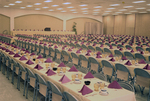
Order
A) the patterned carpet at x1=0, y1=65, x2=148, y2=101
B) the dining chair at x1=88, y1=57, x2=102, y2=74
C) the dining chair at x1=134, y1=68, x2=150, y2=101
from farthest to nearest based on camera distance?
the dining chair at x1=88, y1=57, x2=102, y2=74, the patterned carpet at x1=0, y1=65, x2=148, y2=101, the dining chair at x1=134, y1=68, x2=150, y2=101

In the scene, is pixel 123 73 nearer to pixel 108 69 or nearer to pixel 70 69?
pixel 108 69

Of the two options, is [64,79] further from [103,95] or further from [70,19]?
[70,19]

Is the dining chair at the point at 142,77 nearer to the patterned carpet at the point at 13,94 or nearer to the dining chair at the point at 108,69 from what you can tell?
the patterned carpet at the point at 13,94

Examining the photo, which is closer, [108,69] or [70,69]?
[70,69]

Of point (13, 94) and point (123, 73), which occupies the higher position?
point (123, 73)

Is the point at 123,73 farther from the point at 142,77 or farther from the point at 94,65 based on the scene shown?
the point at 94,65

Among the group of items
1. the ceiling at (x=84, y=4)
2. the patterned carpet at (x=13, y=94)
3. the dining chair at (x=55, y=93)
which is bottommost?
the patterned carpet at (x=13, y=94)

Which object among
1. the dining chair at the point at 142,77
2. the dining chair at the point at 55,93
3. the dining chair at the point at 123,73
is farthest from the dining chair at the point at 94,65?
the dining chair at the point at 55,93

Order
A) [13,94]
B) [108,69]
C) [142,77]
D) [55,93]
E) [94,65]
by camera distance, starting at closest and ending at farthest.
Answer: [55,93] < [142,77] < [13,94] < [108,69] < [94,65]

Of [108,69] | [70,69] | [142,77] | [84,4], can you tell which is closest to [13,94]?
[70,69]

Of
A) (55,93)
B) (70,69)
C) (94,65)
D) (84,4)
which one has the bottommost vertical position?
(55,93)

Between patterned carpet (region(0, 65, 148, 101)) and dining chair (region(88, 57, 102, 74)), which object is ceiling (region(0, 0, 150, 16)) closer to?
dining chair (region(88, 57, 102, 74))

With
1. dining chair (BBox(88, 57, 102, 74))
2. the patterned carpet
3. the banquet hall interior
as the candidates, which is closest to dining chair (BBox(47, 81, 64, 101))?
the banquet hall interior

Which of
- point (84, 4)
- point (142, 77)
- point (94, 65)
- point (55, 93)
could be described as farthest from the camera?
point (84, 4)
